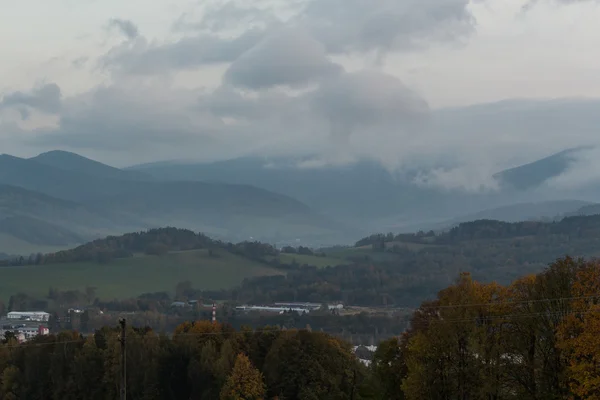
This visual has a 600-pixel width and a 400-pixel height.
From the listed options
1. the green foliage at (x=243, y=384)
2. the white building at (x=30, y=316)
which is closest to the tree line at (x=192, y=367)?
the green foliage at (x=243, y=384)

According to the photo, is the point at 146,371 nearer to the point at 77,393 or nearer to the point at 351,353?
the point at 77,393

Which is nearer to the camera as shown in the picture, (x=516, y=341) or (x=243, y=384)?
(x=516, y=341)

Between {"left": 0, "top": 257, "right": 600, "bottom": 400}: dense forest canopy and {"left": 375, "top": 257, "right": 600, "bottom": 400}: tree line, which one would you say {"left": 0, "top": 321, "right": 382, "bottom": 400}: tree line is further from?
{"left": 375, "top": 257, "right": 600, "bottom": 400}: tree line

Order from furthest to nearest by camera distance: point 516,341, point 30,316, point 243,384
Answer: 1. point 30,316
2. point 243,384
3. point 516,341

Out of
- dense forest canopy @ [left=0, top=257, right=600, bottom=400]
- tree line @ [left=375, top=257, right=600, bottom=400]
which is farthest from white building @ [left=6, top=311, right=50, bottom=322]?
tree line @ [left=375, top=257, right=600, bottom=400]

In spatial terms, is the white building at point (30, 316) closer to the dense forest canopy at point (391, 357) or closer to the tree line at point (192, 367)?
the dense forest canopy at point (391, 357)

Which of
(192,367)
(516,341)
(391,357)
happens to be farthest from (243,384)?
(516,341)

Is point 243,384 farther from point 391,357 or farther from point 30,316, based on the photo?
point 30,316

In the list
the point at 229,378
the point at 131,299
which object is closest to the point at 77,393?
the point at 229,378

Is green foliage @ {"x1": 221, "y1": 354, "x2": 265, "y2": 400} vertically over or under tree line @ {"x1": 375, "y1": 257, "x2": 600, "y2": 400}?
under
